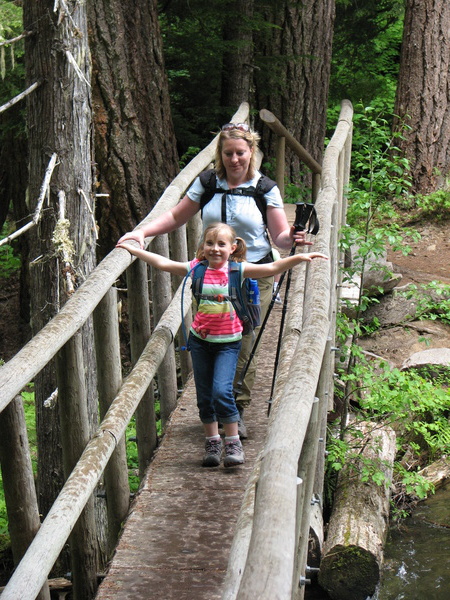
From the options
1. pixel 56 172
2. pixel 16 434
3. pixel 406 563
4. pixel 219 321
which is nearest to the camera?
pixel 16 434

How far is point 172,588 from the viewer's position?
137 inches

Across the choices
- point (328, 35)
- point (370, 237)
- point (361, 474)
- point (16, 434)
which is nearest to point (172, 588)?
point (16, 434)

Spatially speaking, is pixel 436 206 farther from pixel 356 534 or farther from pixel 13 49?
pixel 356 534

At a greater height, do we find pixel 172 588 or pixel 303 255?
pixel 303 255

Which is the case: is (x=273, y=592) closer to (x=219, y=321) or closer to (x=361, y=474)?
(x=219, y=321)

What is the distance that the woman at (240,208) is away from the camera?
4.39 m

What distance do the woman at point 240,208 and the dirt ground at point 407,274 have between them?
495 centimetres

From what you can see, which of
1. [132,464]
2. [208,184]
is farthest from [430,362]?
[208,184]

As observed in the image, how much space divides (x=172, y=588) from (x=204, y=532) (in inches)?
18.1

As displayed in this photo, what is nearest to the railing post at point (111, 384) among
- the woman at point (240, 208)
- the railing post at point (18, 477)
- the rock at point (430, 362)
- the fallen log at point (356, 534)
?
the woman at point (240, 208)

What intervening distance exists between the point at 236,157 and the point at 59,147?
6.30 ft

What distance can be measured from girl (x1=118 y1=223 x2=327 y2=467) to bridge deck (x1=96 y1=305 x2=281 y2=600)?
18 cm

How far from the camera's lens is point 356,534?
567 centimetres

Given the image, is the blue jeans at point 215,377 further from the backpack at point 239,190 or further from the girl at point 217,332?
the backpack at point 239,190
